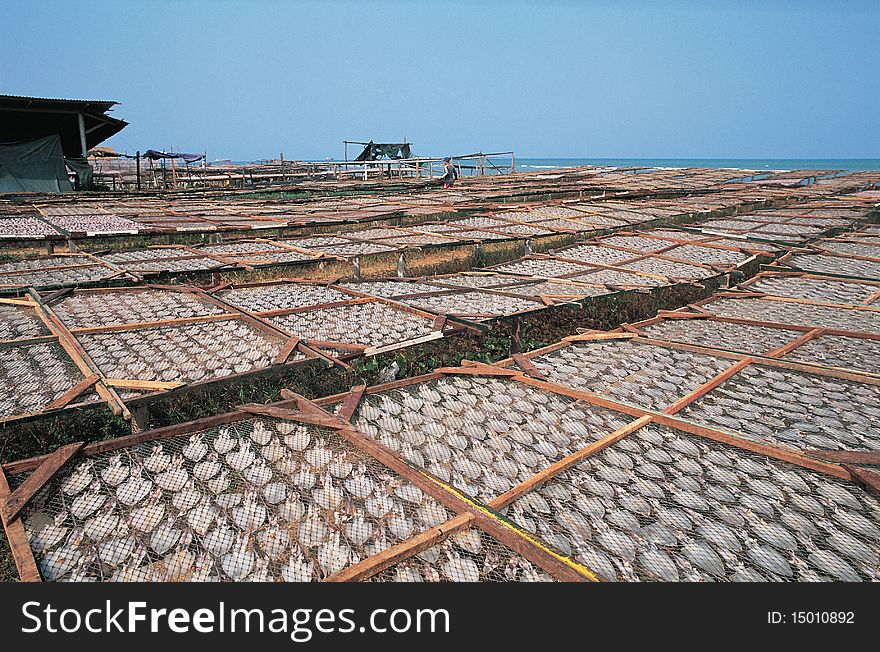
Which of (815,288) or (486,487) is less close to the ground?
(815,288)

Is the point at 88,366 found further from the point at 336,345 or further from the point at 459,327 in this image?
the point at 459,327

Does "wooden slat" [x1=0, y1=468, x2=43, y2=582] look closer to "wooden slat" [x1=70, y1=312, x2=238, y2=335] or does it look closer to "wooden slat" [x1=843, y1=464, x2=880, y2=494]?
"wooden slat" [x1=70, y1=312, x2=238, y2=335]

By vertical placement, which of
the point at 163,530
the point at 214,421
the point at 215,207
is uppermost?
the point at 215,207

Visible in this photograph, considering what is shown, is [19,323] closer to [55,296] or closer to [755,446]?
[55,296]

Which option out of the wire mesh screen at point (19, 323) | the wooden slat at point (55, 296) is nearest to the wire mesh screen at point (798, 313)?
the wire mesh screen at point (19, 323)

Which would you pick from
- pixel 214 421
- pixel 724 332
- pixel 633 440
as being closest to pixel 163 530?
pixel 214 421

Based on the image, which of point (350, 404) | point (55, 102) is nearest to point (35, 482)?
point (350, 404)

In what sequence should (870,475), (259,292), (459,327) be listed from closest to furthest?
(870,475) → (459,327) → (259,292)

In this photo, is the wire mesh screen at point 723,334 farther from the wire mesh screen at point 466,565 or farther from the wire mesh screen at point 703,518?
the wire mesh screen at point 466,565
